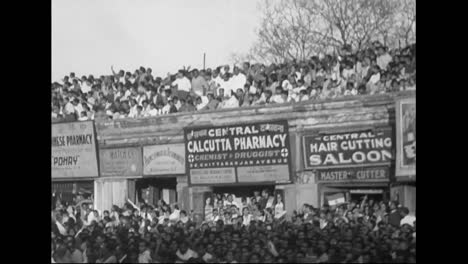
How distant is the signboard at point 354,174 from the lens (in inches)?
279

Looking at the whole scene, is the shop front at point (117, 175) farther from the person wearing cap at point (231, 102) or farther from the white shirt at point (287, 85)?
the white shirt at point (287, 85)

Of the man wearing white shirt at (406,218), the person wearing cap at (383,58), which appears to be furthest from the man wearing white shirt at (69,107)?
the man wearing white shirt at (406,218)

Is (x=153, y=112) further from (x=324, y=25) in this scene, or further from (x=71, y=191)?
(x=324, y=25)

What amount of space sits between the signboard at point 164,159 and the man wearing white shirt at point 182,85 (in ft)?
1.69

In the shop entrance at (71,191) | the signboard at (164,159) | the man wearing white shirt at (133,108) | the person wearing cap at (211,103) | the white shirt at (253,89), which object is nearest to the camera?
the white shirt at (253,89)

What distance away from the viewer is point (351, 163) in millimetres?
7207

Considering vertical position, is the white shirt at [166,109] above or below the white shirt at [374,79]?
below

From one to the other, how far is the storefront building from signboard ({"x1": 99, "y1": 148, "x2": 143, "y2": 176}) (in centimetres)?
→ 6

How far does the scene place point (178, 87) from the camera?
7.93 meters

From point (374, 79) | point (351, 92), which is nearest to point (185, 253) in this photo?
point (351, 92)

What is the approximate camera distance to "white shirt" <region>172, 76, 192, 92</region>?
7.87m

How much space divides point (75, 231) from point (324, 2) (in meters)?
3.50
